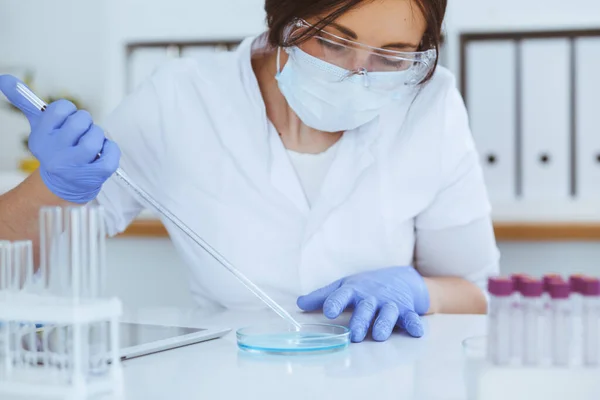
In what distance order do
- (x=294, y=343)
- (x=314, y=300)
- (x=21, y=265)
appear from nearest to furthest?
(x=21, y=265)
(x=294, y=343)
(x=314, y=300)

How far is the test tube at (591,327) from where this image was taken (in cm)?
78

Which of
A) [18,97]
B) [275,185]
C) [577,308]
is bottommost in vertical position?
[577,308]

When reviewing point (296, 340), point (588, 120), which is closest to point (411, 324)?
point (296, 340)

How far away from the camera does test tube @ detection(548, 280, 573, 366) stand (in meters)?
0.78

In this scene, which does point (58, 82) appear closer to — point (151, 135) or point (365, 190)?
point (151, 135)

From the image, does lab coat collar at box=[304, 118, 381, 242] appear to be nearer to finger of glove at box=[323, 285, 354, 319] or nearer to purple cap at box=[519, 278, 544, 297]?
finger of glove at box=[323, 285, 354, 319]

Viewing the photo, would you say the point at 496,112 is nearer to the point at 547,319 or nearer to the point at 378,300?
the point at 378,300

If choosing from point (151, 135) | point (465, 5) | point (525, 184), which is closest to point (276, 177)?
point (151, 135)

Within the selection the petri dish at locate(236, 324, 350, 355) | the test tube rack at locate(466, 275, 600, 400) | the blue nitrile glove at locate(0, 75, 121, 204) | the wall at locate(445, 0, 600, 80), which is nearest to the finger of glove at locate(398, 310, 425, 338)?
the petri dish at locate(236, 324, 350, 355)

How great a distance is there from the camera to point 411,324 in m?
1.21

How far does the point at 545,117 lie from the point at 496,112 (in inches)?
6.6

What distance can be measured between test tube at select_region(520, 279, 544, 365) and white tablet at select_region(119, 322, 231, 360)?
0.51 m

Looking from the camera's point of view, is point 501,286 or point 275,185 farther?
point 275,185

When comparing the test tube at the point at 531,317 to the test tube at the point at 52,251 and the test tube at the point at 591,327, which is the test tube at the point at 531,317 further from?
the test tube at the point at 52,251
